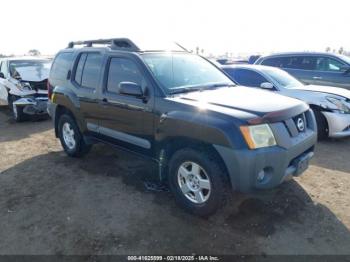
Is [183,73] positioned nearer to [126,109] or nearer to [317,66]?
[126,109]

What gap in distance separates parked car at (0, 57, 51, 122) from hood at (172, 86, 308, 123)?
20.7ft

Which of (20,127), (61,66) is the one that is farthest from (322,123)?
(20,127)

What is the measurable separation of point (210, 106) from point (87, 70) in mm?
2510

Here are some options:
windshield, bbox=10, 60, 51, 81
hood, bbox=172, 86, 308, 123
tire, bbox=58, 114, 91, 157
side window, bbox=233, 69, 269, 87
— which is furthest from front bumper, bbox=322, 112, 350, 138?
windshield, bbox=10, 60, 51, 81

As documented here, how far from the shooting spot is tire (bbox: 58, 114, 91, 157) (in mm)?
5613

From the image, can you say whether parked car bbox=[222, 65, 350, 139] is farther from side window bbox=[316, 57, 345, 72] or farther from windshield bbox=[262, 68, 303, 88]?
side window bbox=[316, 57, 345, 72]

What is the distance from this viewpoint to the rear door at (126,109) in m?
4.10

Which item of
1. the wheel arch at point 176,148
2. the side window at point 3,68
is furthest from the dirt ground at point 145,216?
the side window at point 3,68

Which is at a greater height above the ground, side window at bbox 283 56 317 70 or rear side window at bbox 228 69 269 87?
side window at bbox 283 56 317 70

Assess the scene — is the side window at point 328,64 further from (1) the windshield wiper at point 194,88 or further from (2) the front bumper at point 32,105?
(2) the front bumper at point 32,105

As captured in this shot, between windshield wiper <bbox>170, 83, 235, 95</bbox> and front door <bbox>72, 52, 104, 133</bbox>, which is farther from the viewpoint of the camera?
front door <bbox>72, 52, 104, 133</bbox>

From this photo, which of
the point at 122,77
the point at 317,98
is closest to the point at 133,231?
the point at 122,77

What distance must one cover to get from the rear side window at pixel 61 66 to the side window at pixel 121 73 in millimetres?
1331

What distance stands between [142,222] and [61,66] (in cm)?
355
